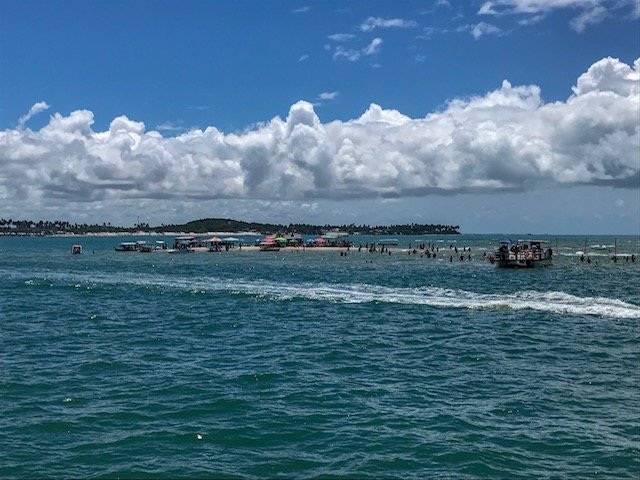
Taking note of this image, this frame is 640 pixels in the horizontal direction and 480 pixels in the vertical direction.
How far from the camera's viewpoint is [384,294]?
60.2 metres

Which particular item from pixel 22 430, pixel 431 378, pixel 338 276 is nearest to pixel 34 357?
pixel 22 430

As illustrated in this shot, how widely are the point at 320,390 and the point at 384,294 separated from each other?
37.0 m

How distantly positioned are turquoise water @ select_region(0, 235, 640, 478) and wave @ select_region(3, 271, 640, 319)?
0.74 meters

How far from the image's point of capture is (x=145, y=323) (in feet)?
136

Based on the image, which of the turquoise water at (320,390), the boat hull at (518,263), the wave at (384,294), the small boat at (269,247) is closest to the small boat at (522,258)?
the boat hull at (518,263)

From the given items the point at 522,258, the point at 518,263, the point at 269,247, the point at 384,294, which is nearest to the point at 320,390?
the point at 384,294

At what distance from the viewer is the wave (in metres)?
49.4

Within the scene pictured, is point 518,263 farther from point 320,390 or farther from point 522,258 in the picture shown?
point 320,390

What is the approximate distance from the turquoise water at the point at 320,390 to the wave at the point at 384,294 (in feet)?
2.42

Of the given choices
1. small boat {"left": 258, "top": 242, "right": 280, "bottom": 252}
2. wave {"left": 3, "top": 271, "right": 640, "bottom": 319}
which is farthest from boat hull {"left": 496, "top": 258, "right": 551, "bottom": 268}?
small boat {"left": 258, "top": 242, "right": 280, "bottom": 252}

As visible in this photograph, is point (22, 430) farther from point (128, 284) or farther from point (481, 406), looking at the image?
point (128, 284)

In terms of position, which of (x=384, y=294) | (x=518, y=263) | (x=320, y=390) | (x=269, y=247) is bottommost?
(x=320, y=390)

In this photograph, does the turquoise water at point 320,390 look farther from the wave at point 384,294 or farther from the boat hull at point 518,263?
the boat hull at point 518,263

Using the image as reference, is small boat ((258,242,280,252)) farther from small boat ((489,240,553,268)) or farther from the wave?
the wave
